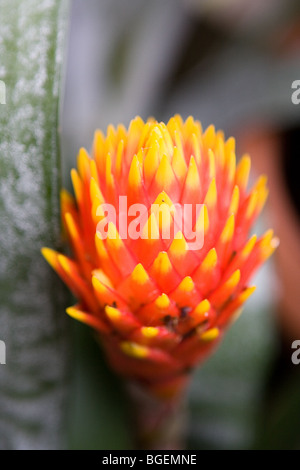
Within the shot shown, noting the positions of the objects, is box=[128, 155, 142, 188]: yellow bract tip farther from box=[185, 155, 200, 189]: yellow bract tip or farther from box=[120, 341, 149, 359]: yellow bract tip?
box=[120, 341, 149, 359]: yellow bract tip

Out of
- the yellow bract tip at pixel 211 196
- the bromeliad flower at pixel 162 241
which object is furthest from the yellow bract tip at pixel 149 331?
the yellow bract tip at pixel 211 196

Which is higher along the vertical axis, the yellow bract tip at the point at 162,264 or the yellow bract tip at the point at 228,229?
the yellow bract tip at the point at 228,229

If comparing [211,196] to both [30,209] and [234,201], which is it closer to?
[234,201]

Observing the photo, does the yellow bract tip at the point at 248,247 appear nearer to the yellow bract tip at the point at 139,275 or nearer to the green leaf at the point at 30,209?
the yellow bract tip at the point at 139,275

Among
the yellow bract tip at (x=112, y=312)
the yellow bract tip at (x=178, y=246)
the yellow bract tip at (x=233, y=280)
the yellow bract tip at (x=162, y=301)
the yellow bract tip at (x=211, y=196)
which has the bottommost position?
the yellow bract tip at (x=112, y=312)

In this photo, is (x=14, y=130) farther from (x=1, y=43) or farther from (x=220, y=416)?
(x=220, y=416)

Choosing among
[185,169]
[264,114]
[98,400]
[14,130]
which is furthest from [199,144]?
[264,114]

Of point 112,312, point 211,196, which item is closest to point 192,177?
point 211,196
